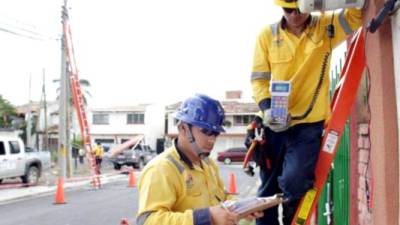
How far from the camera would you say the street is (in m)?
12.5

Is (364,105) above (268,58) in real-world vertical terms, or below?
below

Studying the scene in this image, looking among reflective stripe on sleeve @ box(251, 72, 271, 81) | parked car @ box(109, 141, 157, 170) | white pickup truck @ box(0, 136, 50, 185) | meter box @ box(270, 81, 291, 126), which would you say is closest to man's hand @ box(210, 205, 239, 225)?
meter box @ box(270, 81, 291, 126)

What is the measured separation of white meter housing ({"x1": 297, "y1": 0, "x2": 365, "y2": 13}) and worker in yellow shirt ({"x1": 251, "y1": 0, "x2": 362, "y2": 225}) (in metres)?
0.28

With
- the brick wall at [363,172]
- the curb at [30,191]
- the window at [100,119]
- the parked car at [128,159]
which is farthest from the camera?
the window at [100,119]

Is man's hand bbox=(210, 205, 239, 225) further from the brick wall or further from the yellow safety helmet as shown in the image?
the brick wall

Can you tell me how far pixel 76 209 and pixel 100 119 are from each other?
4822cm

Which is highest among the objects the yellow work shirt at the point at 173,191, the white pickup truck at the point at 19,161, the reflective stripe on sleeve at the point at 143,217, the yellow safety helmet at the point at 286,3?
the yellow safety helmet at the point at 286,3

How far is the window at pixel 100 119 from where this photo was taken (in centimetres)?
6166

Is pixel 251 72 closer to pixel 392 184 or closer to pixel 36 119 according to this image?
pixel 392 184

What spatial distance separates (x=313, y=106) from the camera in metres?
3.43

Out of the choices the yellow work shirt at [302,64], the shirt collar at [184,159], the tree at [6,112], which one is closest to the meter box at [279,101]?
the yellow work shirt at [302,64]

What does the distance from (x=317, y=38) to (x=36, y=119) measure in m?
58.9

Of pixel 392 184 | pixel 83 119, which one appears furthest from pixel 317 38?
pixel 83 119

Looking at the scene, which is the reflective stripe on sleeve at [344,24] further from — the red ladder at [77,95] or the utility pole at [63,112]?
the utility pole at [63,112]
